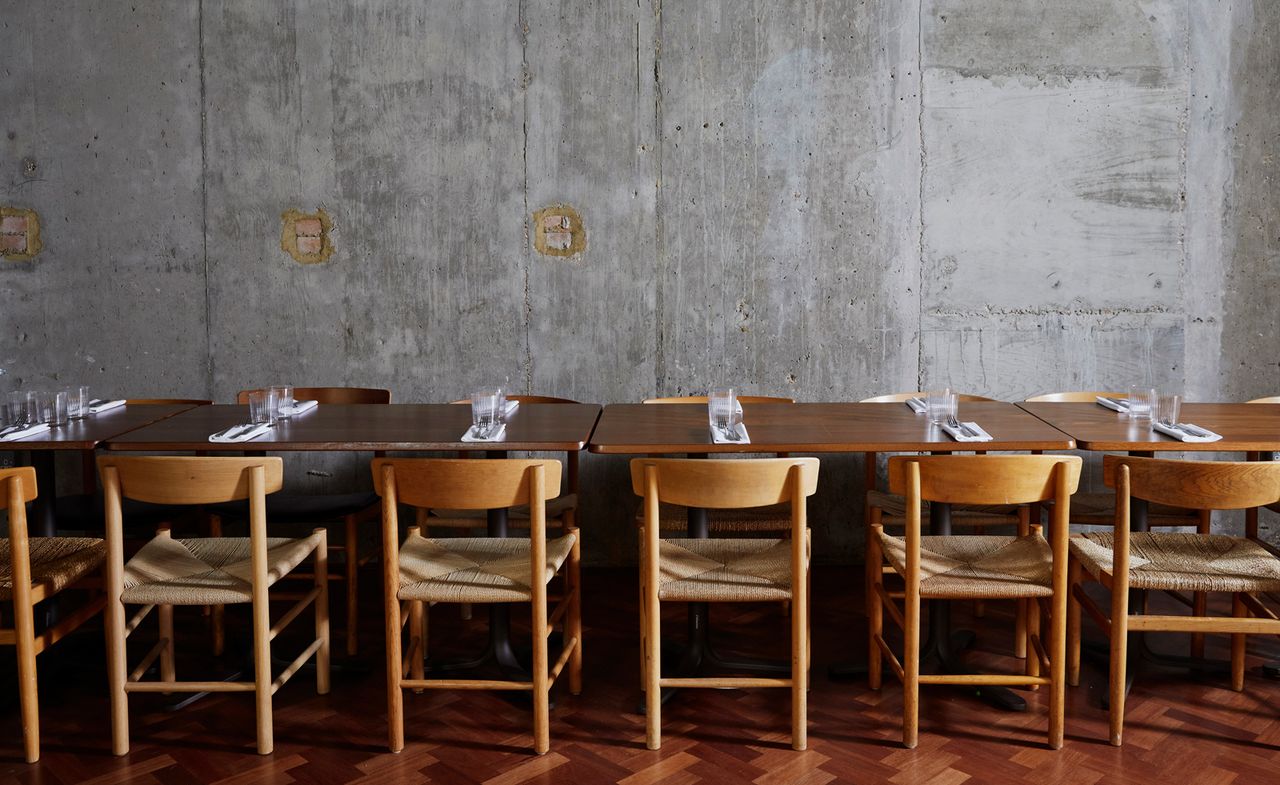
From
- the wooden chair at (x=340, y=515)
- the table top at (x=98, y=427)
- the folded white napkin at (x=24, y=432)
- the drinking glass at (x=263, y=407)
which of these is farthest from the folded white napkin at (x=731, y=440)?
the folded white napkin at (x=24, y=432)

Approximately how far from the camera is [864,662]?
340 centimetres

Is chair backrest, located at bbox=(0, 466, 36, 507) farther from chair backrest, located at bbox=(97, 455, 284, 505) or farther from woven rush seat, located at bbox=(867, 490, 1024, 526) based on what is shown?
woven rush seat, located at bbox=(867, 490, 1024, 526)

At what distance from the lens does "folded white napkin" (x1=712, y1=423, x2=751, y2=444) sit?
10.2 feet

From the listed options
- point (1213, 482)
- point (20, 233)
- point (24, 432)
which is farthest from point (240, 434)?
point (1213, 482)

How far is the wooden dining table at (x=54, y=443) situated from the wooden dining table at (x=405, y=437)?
0.25 feet

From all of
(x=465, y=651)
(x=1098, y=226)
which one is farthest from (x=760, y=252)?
(x=465, y=651)

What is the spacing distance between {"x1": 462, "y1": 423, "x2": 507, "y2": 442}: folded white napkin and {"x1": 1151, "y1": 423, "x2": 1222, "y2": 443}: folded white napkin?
2111 mm

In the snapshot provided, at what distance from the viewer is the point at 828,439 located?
125 inches

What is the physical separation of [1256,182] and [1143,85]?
2.35 ft

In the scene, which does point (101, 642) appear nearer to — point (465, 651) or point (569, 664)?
point (465, 651)

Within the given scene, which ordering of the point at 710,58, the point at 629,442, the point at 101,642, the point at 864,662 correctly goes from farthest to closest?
the point at 710,58, the point at 101,642, the point at 864,662, the point at 629,442

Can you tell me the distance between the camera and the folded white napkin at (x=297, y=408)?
3.69 metres

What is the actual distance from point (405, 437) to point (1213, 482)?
2.32m

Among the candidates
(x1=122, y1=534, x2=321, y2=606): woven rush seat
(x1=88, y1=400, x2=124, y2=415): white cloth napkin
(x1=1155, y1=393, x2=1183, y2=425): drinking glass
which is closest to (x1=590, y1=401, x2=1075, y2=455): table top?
(x1=1155, y1=393, x2=1183, y2=425): drinking glass
